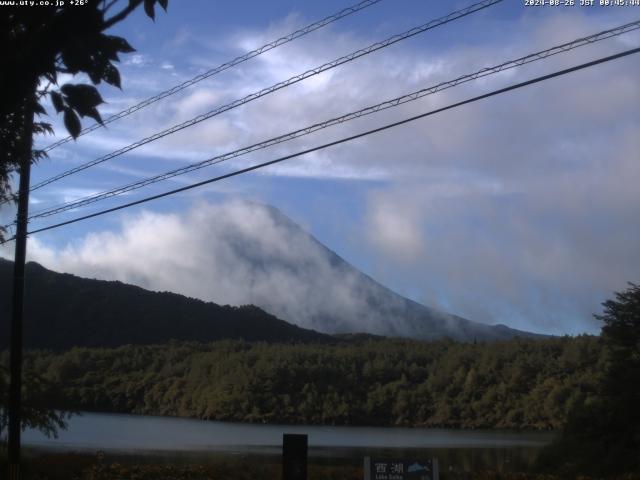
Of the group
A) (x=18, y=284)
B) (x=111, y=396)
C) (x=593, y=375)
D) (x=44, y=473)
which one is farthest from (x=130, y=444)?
(x=111, y=396)

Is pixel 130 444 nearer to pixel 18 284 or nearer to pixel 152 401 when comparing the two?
pixel 18 284

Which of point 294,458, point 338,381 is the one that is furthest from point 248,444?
point 338,381

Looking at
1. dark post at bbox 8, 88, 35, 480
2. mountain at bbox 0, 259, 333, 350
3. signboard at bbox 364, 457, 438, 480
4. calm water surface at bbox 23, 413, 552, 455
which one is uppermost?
mountain at bbox 0, 259, 333, 350

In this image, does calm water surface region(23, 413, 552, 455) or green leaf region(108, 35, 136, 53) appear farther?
calm water surface region(23, 413, 552, 455)

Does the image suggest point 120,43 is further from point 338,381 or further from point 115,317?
point 115,317

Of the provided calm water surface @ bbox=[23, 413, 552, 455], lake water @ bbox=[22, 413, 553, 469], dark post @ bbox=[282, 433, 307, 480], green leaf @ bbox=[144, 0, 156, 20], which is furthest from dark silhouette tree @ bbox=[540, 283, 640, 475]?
green leaf @ bbox=[144, 0, 156, 20]

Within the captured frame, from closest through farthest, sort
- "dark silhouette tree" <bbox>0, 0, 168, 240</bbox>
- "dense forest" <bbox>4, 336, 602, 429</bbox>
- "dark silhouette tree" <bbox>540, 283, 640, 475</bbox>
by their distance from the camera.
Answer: "dark silhouette tree" <bbox>0, 0, 168, 240</bbox> → "dark silhouette tree" <bbox>540, 283, 640, 475</bbox> → "dense forest" <bbox>4, 336, 602, 429</bbox>

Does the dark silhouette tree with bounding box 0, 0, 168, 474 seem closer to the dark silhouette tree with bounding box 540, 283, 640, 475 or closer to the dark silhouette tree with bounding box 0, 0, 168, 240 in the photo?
the dark silhouette tree with bounding box 0, 0, 168, 240
